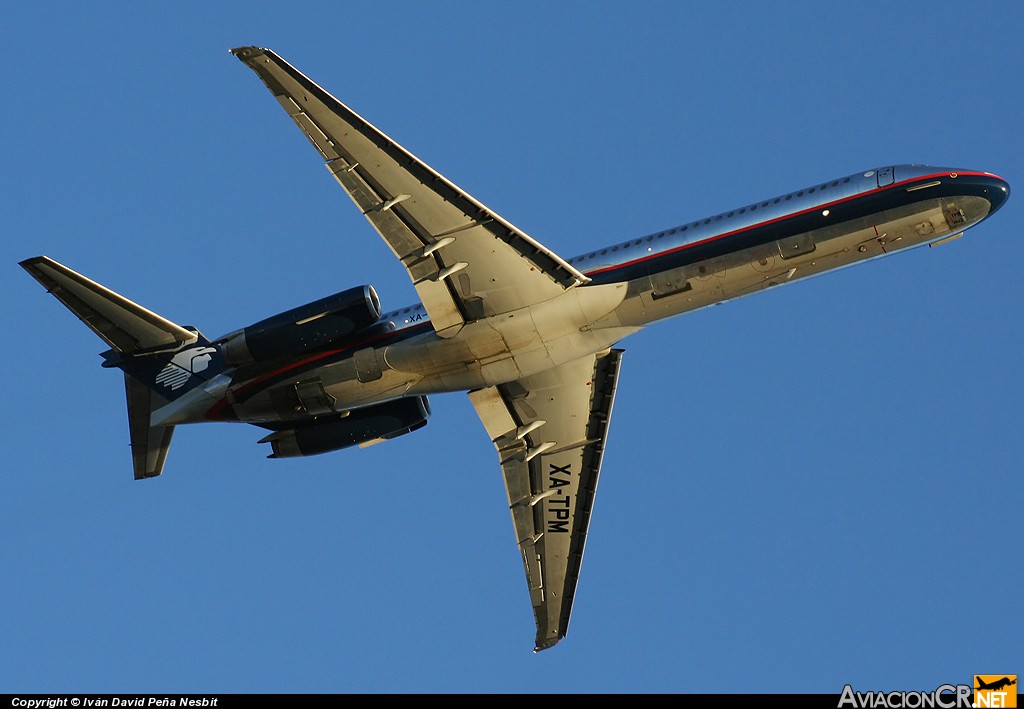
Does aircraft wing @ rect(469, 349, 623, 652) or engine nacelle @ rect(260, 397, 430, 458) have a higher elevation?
engine nacelle @ rect(260, 397, 430, 458)

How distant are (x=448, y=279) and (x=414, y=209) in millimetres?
2525

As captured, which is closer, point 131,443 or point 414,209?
point 414,209

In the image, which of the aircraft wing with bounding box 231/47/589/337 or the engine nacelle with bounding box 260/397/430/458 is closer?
the aircraft wing with bounding box 231/47/589/337

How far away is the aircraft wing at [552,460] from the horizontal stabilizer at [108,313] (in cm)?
1048

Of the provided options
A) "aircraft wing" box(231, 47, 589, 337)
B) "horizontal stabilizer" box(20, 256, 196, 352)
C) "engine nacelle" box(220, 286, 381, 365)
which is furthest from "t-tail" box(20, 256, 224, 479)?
"aircraft wing" box(231, 47, 589, 337)

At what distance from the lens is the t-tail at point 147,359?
4428 centimetres

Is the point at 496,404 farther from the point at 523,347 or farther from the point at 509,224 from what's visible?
the point at 509,224

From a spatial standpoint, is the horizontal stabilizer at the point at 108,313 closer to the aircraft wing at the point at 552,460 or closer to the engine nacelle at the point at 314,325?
the engine nacelle at the point at 314,325

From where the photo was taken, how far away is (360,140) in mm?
38062

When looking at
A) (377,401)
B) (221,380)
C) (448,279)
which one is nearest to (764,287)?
(448,279)

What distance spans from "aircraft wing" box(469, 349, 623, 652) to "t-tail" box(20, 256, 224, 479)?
9359 mm

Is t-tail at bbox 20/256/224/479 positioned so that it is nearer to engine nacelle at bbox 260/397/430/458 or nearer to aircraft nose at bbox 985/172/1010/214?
engine nacelle at bbox 260/397/430/458

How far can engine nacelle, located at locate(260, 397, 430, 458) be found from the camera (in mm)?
44969

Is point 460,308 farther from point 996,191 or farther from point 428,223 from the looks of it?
point 996,191
